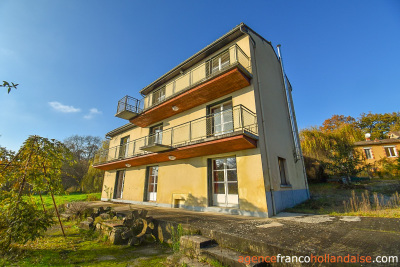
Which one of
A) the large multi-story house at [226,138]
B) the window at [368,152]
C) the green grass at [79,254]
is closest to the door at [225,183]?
the large multi-story house at [226,138]

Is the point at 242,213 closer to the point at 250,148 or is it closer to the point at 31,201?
the point at 250,148

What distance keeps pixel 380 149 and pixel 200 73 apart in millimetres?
25084

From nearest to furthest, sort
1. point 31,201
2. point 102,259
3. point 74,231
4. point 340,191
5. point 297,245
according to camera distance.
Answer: point 297,245 < point 102,259 < point 31,201 < point 74,231 < point 340,191

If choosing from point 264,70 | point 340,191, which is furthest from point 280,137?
point 340,191

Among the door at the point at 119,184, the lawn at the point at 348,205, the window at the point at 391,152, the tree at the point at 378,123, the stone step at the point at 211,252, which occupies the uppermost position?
the tree at the point at 378,123

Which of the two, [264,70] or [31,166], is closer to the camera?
[31,166]

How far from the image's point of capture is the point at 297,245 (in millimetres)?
2861

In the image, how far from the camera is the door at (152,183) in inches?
432

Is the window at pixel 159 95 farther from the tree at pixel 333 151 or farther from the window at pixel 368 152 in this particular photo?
the window at pixel 368 152

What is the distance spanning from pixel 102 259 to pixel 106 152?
12861mm

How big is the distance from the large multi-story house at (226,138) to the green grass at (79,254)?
3.78m

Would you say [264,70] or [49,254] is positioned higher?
[264,70]

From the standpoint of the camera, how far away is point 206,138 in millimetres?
7156

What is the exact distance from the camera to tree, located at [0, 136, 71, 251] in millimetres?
3598
